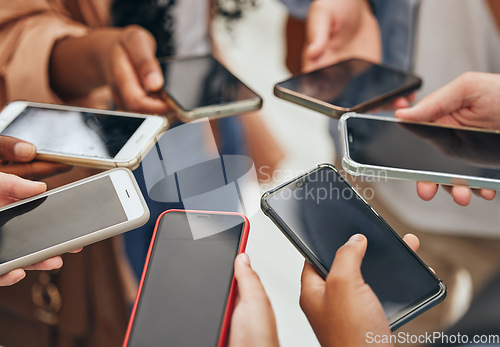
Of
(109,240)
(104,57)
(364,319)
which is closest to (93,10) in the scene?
(104,57)

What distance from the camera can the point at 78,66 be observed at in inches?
30.6

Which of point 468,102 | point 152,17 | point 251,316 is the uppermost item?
point 152,17

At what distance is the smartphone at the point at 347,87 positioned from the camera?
2.25 ft

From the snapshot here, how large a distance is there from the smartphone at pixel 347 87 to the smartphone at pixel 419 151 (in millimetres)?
46

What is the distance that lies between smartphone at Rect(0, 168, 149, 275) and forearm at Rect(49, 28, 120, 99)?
29 centimetres

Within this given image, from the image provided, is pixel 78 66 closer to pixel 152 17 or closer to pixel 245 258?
pixel 152 17

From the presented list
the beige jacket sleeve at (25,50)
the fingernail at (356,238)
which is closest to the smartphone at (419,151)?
the fingernail at (356,238)

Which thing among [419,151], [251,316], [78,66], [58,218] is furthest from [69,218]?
[419,151]

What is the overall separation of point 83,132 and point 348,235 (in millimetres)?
418

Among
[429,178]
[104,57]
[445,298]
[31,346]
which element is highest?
[104,57]

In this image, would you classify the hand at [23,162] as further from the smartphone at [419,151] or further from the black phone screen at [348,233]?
the smartphone at [419,151]

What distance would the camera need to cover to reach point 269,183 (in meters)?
0.58

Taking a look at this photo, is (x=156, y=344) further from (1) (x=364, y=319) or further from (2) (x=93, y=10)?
(2) (x=93, y=10)

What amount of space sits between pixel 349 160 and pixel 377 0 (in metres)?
0.53
